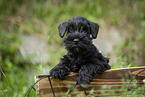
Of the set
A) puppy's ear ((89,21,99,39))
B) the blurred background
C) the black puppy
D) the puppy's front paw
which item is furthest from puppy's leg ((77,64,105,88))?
the blurred background

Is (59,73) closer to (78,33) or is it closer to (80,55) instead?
(80,55)

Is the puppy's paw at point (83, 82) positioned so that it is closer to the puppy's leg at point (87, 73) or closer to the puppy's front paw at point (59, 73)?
the puppy's leg at point (87, 73)

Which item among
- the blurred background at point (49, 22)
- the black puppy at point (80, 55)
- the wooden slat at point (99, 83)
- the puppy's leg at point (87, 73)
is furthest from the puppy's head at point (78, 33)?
the blurred background at point (49, 22)

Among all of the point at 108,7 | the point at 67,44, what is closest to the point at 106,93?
the point at 67,44

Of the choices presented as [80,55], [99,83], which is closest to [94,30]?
[80,55]

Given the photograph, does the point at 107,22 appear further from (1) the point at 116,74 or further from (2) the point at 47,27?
(1) the point at 116,74

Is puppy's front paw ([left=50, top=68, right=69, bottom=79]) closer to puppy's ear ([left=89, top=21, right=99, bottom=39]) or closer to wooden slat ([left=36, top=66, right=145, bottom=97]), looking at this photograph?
wooden slat ([left=36, top=66, right=145, bottom=97])
